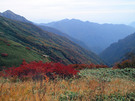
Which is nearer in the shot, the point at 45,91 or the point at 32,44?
the point at 45,91

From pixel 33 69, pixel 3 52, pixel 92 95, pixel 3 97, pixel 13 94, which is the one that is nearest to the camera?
pixel 3 97

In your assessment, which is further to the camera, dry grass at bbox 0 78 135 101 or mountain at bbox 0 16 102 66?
mountain at bbox 0 16 102 66

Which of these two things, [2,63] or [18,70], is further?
[2,63]

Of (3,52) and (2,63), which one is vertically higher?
(3,52)

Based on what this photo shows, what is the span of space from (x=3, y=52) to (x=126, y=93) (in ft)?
84.7

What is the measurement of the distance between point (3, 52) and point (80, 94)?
82.5ft

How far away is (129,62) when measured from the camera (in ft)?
61.8

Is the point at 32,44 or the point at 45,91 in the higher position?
the point at 32,44

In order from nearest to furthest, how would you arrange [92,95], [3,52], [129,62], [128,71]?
[92,95] < [128,71] < [129,62] < [3,52]

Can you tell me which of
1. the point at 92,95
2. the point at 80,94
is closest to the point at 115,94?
the point at 92,95

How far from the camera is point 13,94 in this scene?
412 centimetres

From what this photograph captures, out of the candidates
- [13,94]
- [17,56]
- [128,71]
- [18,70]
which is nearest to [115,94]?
[13,94]

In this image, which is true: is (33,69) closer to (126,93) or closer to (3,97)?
(3,97)

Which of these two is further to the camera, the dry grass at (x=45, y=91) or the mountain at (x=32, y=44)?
the mountain at (x=32, y=44)
